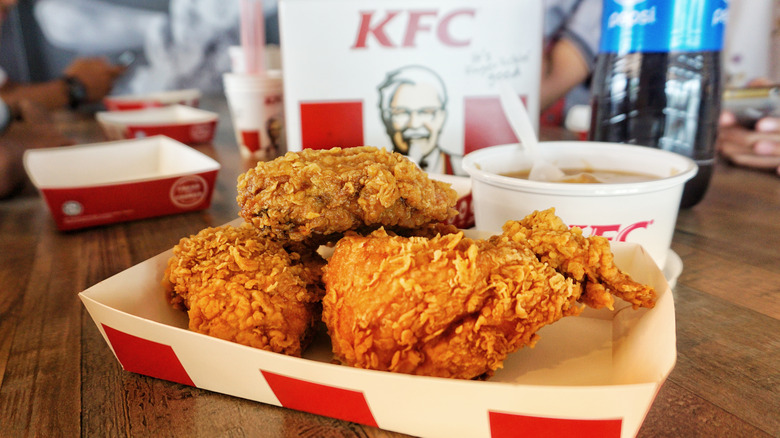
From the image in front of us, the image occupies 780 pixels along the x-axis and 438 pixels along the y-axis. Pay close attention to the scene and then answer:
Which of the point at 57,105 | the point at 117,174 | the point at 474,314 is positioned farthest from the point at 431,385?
the point at 57,105

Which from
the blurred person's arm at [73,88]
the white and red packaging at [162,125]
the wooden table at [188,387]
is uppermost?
the blurred person's arm at [73,88]

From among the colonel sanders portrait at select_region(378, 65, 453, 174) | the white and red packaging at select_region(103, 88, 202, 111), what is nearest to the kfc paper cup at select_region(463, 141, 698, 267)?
the colonel sanders portrait at select_region(378, 65, 453, 174)

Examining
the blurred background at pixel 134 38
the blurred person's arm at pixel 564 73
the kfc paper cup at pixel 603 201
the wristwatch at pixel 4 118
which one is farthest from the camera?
the blurred background at pixel 134 38

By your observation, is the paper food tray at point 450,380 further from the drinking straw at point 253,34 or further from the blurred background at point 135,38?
the blurred background at point 135,38

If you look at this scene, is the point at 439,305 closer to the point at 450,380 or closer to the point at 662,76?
the point at 450,380

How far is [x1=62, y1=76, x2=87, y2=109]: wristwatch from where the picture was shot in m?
4.46

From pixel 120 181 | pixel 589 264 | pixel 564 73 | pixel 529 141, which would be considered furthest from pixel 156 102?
pixel 589 264

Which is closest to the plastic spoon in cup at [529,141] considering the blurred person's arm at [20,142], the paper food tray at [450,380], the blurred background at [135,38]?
the paper food tray at [450,380]

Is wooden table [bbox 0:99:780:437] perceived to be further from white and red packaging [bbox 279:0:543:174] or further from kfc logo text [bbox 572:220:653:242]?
white and red packaging [bbox 279:0:543:174]

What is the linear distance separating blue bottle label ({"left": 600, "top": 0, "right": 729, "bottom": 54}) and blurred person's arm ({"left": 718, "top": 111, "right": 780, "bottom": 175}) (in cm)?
95

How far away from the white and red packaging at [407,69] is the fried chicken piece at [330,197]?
77 cm

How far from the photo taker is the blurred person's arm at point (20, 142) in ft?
5.52

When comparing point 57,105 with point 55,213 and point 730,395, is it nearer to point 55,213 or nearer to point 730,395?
point 55,213

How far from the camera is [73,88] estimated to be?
4.48m
